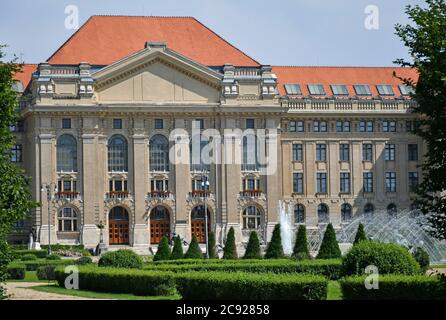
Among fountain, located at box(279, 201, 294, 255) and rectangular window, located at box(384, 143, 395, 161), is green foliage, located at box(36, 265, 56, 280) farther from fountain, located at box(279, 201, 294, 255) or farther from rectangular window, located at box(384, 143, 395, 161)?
rectangular window, located at box(384, 143, 395, 161)

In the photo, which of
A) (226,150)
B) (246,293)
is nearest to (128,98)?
(226,150)

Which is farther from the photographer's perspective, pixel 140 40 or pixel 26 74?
pixel 26 74

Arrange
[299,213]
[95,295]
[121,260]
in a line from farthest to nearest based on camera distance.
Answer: [299,213], [121,260], [95,295]

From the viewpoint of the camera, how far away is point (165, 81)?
8925 centimetres

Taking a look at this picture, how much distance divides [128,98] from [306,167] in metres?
17.0

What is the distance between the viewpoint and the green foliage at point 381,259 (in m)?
37.4

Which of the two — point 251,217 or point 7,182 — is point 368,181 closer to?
point 251,217

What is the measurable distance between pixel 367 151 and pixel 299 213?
8205mm

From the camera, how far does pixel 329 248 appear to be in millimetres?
56750

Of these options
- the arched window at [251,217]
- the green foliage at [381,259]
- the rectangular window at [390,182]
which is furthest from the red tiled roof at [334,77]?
the green foliage at [381,259]

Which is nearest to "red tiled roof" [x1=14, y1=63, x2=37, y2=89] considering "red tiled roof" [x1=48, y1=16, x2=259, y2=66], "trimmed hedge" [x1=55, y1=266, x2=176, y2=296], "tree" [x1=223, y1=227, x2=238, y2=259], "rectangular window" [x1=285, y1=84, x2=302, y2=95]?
"red tiled roof" [x1=48, y1=16, x2=259, y2=66]

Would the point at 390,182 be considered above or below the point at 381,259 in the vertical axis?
above

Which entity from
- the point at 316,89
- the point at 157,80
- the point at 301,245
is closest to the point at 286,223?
the point at 316,89

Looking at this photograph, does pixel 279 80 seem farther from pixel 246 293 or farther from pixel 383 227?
pixel 246 293
